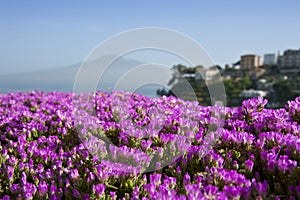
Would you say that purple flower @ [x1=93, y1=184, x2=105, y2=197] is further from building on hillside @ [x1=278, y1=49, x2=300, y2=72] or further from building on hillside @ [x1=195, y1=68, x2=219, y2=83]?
building on hillside @ [x1=278, y1=49, x2=300, y2=72]

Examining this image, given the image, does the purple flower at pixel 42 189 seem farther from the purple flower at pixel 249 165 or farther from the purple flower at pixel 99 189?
the purple flower at pixel 249 165

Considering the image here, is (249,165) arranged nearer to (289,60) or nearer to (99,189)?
(99,189)

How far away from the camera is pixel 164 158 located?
3.39 meters

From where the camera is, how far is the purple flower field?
2680 millimetres

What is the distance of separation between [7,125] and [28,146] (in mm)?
1606

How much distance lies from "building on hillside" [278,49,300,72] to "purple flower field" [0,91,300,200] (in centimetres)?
18018

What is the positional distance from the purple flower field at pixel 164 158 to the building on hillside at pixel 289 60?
18018 centimetres

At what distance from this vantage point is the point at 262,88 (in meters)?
139

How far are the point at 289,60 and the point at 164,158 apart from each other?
19648 cm

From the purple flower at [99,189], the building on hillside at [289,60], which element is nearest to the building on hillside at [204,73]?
the purple flower at [99,189]

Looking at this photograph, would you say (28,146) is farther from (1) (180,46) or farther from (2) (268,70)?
(2) (268,70)

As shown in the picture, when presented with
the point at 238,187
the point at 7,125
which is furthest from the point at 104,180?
the point at 7,125

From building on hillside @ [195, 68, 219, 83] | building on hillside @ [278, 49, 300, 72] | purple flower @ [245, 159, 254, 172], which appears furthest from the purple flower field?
building on hillside @ [278, 49, 300, 72]

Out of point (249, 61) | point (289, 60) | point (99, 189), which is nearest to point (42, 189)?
point (99, 189)
